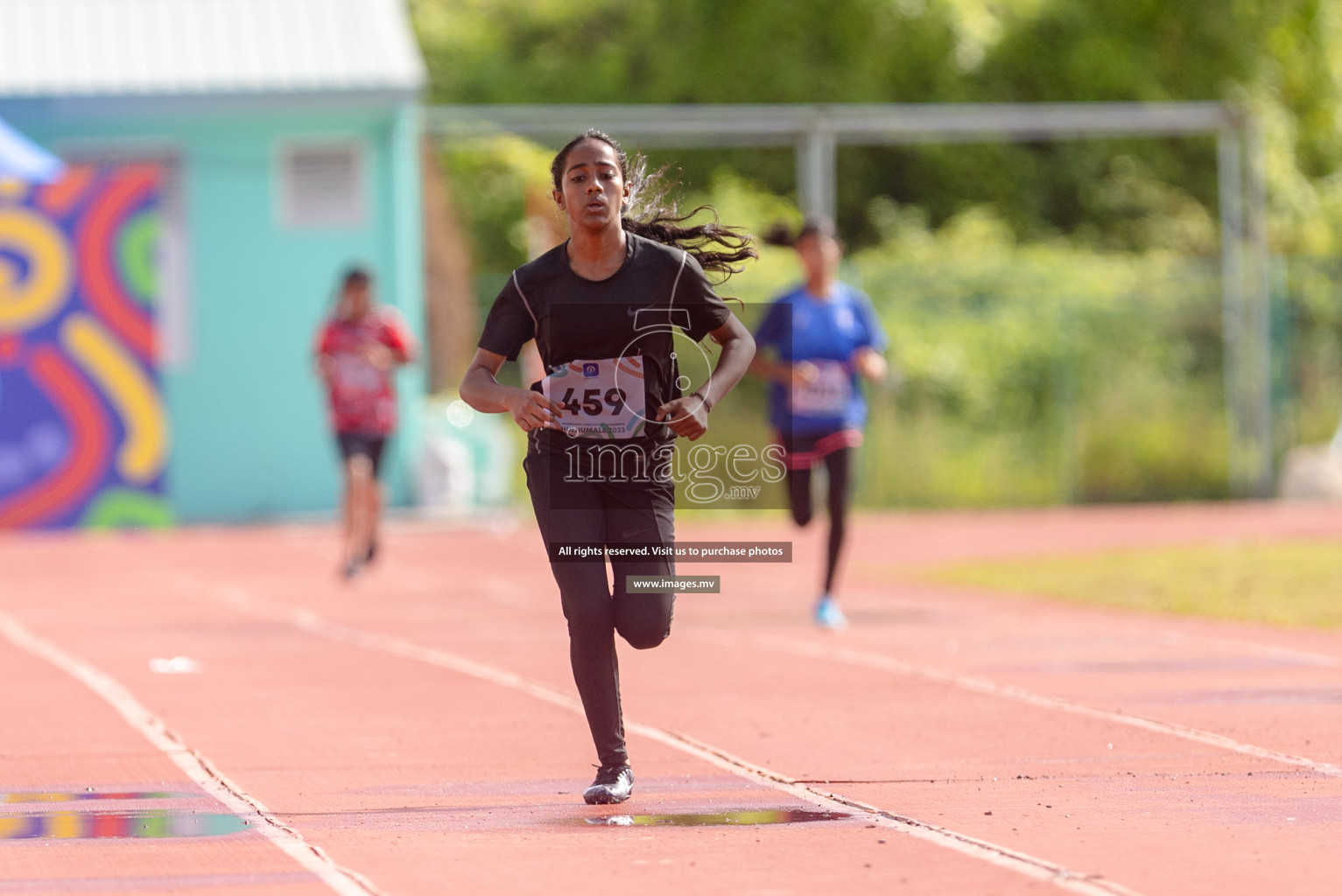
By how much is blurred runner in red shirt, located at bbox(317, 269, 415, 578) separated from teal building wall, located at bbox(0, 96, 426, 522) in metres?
7.03

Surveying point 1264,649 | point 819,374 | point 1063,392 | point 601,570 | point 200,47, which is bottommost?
point 1264,649

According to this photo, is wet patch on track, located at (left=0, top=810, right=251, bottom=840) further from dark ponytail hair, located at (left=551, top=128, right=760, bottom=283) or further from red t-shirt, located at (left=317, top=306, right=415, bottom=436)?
red t-shirt, located at (left=317, top=306, right=415, bottom=436)

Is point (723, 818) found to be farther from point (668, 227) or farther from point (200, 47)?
point (200, 47)

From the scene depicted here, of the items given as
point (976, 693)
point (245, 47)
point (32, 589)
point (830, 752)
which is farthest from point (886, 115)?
point (830, 752)

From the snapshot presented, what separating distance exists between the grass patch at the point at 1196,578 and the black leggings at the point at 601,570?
650 cm

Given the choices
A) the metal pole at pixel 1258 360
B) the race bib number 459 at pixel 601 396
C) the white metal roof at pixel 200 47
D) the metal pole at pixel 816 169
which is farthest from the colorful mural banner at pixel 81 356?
the race bib number 459 at pixel 601 396

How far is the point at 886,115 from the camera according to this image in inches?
873

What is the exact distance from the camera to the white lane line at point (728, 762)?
17.7 feet

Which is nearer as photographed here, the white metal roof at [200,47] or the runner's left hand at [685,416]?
the runner's left hand at [685,416]

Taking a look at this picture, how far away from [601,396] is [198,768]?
6.67ft

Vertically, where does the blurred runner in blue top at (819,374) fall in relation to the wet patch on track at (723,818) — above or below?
above

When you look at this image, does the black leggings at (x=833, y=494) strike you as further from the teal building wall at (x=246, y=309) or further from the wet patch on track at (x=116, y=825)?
the teal building wall at (x=246, y=309)

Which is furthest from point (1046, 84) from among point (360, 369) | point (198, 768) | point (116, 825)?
point (116, 825)

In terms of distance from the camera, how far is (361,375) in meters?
15.0
